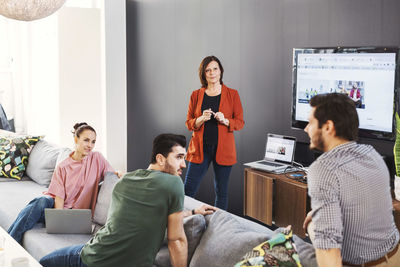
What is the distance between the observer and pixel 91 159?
12.1 ft

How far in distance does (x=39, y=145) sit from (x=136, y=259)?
9.05 feet

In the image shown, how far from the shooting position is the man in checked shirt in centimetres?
185

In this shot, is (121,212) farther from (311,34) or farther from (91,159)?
(311,34)

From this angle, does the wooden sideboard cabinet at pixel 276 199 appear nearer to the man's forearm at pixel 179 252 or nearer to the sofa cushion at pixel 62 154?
the man's forearm at pixel 179 252

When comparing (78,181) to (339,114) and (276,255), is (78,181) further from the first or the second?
(339,114)

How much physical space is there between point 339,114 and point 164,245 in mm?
1362

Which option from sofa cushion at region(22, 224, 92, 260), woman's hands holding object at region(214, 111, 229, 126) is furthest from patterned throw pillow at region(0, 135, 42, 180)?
woman's hands holding object at region(214, 111, 229, 126)

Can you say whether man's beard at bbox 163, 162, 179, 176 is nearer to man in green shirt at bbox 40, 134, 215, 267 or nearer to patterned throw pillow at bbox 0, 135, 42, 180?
man in green shirt at bbox 40, 134, 215, 267

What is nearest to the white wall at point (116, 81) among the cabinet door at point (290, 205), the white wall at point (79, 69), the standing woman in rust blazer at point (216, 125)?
the white wall at point (79, 69)

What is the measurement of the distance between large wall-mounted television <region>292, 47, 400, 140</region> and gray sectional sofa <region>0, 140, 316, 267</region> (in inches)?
45.7

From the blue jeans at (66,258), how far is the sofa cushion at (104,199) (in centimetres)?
71

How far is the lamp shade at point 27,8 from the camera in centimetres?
316

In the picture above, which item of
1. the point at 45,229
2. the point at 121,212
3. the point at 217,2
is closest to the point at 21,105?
the point at 217,2

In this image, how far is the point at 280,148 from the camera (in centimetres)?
392
